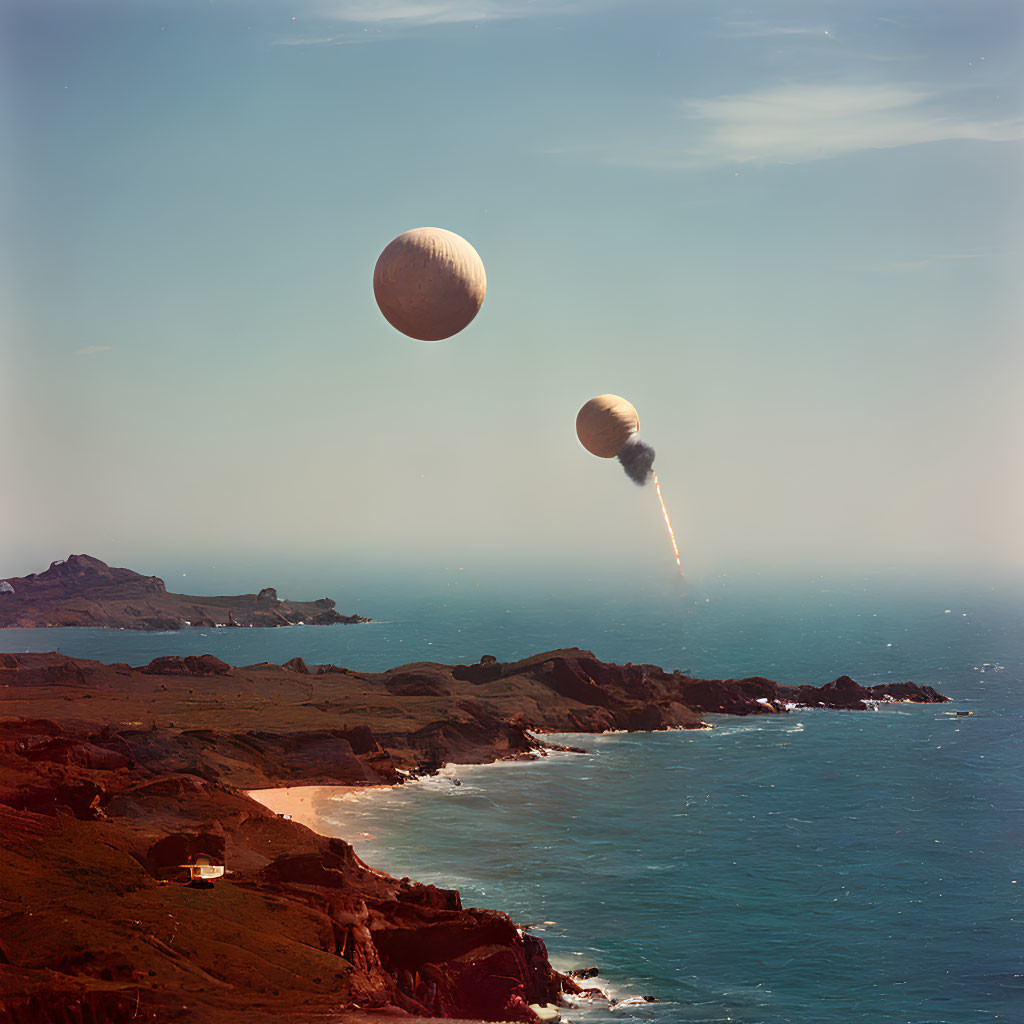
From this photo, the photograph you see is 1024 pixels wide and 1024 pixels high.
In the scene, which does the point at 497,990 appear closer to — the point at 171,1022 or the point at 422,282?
the point at 171,1022

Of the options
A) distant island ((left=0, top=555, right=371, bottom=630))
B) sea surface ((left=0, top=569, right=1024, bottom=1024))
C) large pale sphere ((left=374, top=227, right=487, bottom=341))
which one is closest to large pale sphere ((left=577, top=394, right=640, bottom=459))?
large pale sphere ((left=374, top=227, right=487, bottom=341))

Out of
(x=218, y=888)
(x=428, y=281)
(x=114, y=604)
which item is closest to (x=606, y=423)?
(x=428, y=281)

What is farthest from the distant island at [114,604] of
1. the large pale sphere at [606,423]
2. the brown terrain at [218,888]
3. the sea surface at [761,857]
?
the large pale sphere at [606,423]

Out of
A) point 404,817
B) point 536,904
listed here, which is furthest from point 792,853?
point 404,817

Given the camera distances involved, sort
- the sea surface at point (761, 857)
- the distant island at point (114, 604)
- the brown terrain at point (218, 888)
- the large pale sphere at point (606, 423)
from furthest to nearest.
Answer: the distant island at point (114, 604), the sea surface at point (761, 857), the large pale sphere at point (606, 423), the brown terrain at point (218, 888)

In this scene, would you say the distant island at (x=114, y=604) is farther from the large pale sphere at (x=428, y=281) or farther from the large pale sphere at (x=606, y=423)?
the large pale sphere at (x=428, y=281)

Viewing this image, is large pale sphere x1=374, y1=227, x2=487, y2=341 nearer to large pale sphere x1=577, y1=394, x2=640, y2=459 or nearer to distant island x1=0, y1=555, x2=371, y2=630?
large pale sphere x1=577, y1=394, x2=640, y2=459
